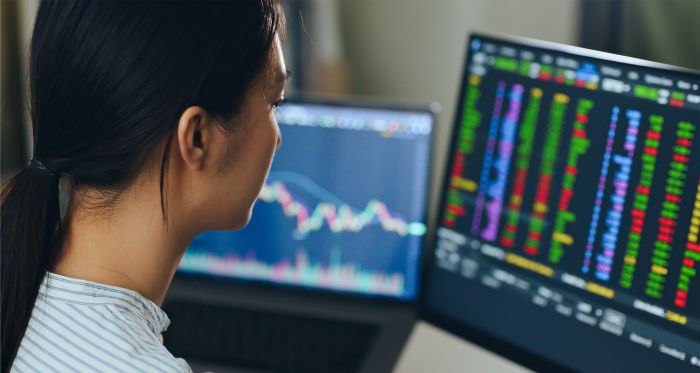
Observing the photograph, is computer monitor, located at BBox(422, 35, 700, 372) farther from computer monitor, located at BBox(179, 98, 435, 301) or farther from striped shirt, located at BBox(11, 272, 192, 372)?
striped shirt, located at BBox(11, 272, 192, 372)

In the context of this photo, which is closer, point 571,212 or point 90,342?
point 90,342

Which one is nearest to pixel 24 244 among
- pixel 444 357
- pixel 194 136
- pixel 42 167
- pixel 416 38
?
pixel 42 167

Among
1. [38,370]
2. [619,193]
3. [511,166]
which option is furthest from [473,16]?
[38,370]

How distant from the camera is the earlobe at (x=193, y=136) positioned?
0.73 meters

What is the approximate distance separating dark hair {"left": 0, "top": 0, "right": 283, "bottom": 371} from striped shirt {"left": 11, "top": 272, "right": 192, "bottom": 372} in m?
0.02

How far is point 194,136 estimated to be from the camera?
0.76 metres

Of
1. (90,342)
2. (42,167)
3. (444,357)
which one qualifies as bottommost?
(444,357)

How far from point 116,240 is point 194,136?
12cm

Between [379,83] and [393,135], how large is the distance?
0.60m

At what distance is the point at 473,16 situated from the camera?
5.45 feet

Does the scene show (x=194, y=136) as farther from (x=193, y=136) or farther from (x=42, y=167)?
(x=42, y=167)

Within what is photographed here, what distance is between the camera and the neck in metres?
0.78

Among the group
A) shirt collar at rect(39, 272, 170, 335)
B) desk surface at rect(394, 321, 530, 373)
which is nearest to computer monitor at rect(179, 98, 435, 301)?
→ desk surface at rect(394, 321, 530, 373)

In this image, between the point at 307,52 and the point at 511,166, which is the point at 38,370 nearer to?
the point at 511,166
